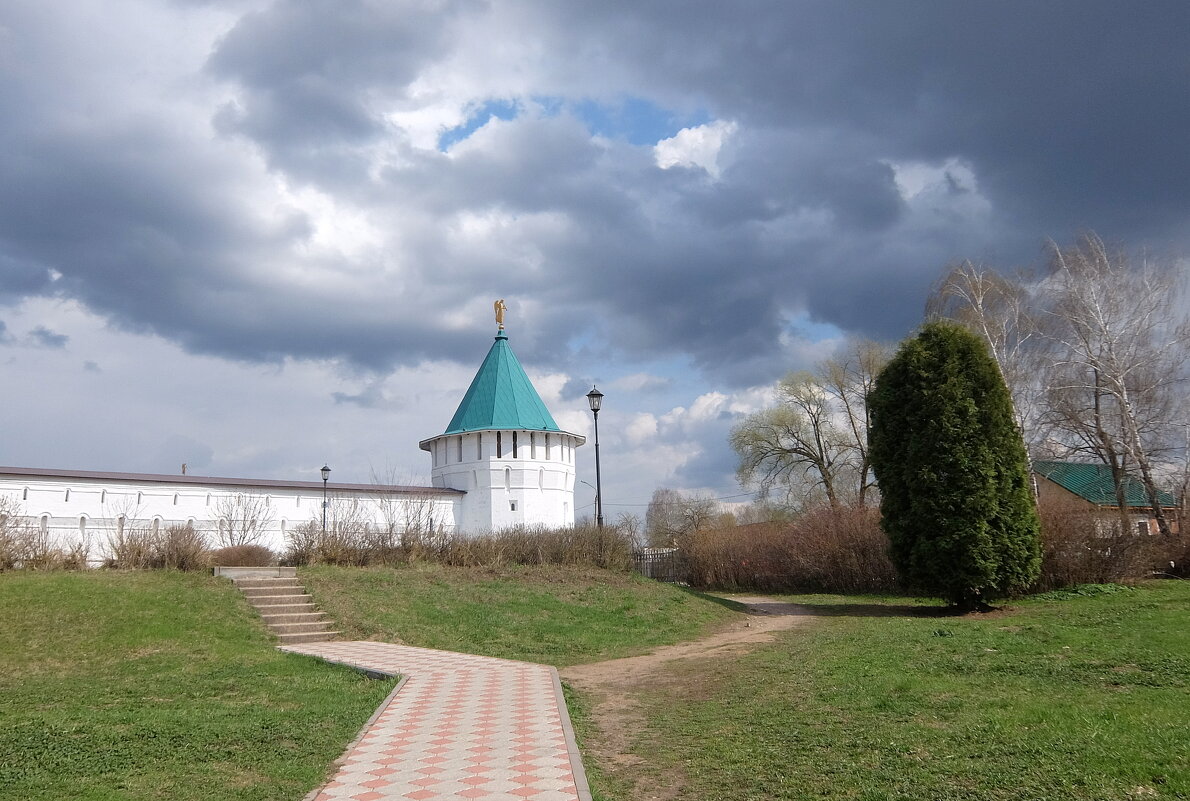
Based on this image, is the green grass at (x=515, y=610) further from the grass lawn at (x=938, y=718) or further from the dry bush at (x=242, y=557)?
the grass lawn at (x=938, y=718)

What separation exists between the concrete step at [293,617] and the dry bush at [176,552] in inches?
159

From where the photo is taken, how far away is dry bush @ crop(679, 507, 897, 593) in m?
24.1

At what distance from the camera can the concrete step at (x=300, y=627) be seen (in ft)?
44.3

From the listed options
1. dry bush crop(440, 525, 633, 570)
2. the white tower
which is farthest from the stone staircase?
the white tower

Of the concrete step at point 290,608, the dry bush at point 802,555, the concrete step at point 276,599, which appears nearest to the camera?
the concrete step at point 290,608

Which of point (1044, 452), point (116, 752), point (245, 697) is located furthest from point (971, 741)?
point (1044, 452)

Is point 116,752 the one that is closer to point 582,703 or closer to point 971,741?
point 582,703

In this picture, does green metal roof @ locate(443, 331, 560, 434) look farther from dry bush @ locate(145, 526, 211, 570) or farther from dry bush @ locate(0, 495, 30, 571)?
dry bush @ locate(0, 495, 30, 571)

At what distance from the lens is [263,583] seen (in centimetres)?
1577

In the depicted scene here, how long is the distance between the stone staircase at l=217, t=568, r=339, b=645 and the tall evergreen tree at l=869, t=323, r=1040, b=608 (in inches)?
454

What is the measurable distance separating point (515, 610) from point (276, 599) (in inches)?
174

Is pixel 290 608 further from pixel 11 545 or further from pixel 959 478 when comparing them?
pixel 959 478

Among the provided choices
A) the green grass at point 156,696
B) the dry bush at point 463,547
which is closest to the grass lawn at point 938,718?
the green grass at point 156,696

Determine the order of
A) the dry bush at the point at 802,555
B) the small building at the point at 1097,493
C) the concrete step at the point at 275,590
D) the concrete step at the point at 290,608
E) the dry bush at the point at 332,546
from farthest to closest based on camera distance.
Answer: the dry bush at the point at 802,555
the small building at the point at 1097,493
the dry bush at the point at 332,546
the concrete step at the point at 275,590
the concrete step at the point at 290,608
